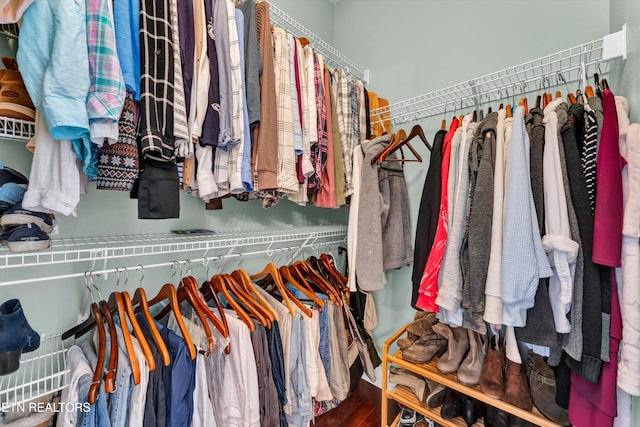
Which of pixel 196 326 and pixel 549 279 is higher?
pixel 549 279

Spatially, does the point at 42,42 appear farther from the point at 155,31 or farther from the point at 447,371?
the point at 447,371

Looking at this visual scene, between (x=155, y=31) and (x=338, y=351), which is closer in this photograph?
(x=155, y=31)

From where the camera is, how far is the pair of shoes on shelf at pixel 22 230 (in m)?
0.66

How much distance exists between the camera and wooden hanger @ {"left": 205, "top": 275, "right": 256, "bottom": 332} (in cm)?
104

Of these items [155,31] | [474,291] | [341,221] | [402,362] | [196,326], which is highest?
[155,31]

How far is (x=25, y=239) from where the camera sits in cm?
68

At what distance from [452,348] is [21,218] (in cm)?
159

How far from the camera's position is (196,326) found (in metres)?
1.01

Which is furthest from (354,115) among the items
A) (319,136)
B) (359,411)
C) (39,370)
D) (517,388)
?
(359,411)

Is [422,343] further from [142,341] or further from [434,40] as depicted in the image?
[434,40]

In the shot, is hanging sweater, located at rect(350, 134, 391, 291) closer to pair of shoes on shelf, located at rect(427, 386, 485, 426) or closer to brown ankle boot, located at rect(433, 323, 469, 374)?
brown ankle boot, located at rect(433, 323, 469, 374)

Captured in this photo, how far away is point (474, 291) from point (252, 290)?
0.90 m

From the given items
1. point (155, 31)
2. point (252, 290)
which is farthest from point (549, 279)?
point (155, 31)

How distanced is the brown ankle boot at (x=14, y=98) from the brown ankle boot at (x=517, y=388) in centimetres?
181
